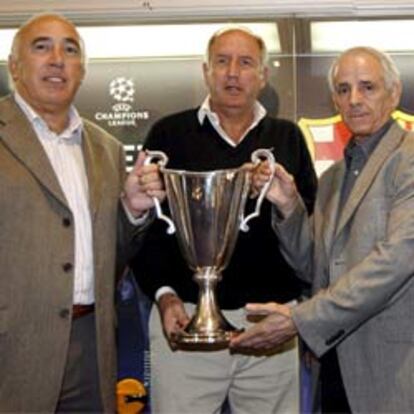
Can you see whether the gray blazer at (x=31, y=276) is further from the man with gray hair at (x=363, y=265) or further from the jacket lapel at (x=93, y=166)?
the man with gray hair at (x=363, y=265)

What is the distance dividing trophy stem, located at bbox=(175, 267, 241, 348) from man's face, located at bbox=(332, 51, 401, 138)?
50cm

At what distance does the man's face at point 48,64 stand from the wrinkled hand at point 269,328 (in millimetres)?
668

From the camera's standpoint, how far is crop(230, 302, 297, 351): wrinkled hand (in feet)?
6.11

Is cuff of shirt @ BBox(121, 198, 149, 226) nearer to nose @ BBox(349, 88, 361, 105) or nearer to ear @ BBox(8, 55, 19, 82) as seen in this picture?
ear @ BBox(8, 55, 19, 82)

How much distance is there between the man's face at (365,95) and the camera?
1929 millimetres

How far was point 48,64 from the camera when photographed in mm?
1950

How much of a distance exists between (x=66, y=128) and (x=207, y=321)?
0.57m

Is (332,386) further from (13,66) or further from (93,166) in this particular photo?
(13,66)

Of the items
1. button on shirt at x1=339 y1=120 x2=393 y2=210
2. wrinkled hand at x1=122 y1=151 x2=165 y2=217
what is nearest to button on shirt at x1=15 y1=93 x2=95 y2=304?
wrinkled hand at x1=122 y1=151 x2=165 y2=217

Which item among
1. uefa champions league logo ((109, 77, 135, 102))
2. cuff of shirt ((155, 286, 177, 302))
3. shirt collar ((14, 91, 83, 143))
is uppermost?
uefa champions league logo ((109, 77, 135, 102))

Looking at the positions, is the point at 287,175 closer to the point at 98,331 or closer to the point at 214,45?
the point at 214,45

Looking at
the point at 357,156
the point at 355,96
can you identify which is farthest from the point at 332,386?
the point at 355,96

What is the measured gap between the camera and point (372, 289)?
1.76 meters

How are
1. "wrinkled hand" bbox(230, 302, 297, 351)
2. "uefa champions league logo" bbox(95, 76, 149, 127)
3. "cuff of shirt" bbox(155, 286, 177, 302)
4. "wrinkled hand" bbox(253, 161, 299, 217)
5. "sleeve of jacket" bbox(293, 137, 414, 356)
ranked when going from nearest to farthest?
"sleeve of jacket" bbox(293, 137, 414, 356) < "wrinkled hand" bbox(230, 302, 297, 351) < "wrinkled hand" bbox(253, 161, 299, 217) < "cuff of shirt" bbox(155, 286, 177, 302) < "uefa champions league logo" bbox(95, 76, 149, 127)
